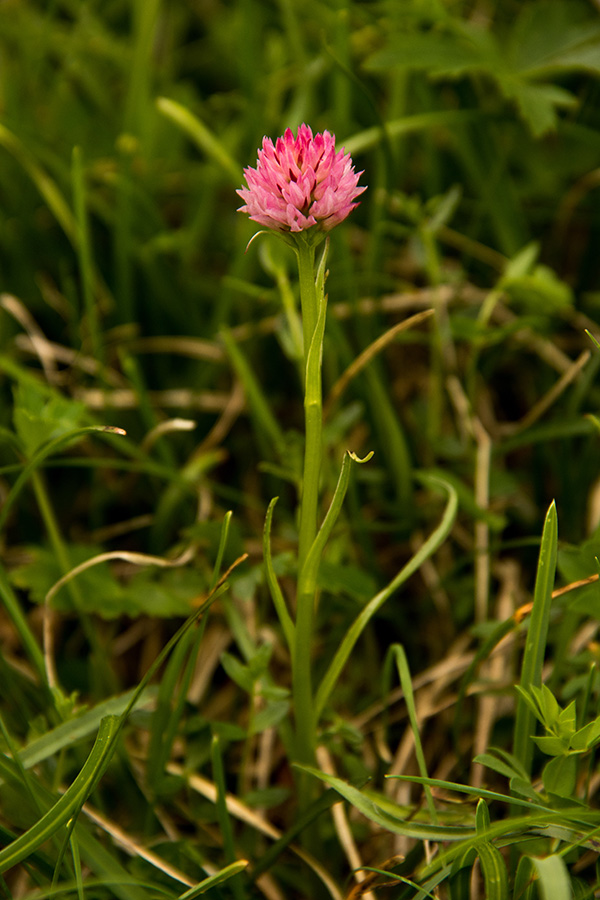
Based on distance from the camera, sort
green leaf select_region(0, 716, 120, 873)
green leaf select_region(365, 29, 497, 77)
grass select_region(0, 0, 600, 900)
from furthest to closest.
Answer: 1. green leaf select_region(365, 29, 497, 77)
2. grass select_region(0, 0, 600, 900)
3. green leaf select_region(0, 716, 120, 873)

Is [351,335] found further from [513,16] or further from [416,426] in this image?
[513,16]

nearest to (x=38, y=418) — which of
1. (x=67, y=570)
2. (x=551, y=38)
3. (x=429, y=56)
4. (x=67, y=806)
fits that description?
(x=67, y=570)

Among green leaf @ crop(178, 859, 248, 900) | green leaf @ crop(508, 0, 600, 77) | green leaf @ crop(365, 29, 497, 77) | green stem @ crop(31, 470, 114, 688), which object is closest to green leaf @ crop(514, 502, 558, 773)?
green leaf @ crop(178, 859, 248, 900)

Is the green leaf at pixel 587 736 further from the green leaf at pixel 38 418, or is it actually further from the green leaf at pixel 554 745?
the green leaf at pixel 38 418


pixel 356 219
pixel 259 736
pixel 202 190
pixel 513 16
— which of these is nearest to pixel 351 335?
pixel 356 219

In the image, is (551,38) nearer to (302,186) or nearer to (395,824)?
(302,186)

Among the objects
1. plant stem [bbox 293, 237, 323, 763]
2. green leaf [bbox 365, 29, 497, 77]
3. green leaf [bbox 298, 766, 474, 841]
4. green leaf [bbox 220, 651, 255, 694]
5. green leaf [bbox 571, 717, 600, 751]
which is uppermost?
green leaf [bbox 365, 29, 497, 77]

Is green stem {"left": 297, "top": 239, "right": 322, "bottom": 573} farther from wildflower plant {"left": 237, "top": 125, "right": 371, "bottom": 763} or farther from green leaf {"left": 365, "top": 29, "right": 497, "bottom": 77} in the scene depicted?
green leaf {"left": 365, "top": 29, "right": 497, "bottom": 77}
